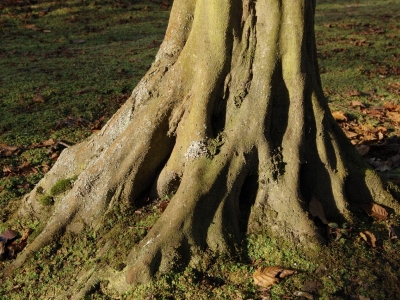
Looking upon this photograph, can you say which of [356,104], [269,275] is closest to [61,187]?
[269,275]

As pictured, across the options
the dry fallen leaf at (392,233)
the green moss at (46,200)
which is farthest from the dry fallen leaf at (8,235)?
the dry fallen leaf at (392,233)

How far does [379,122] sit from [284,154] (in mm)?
3573

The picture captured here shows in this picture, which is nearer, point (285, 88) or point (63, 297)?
point (63, 297)

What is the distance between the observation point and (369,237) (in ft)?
11.2

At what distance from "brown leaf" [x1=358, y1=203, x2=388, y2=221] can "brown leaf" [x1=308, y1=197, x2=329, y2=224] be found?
1.46ft

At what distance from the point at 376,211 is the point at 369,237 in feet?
1.21

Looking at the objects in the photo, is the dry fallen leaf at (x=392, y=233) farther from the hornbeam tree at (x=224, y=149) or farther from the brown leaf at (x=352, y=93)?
the brown leaf at (x=352, y=93)

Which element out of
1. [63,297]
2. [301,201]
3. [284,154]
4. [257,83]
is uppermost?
[257,83]

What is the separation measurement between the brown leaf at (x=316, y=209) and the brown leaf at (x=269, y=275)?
580 millimetres

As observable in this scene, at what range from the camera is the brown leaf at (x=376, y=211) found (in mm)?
3664

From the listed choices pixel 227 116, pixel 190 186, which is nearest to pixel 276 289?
pixel 190 186

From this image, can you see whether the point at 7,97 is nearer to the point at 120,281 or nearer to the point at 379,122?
the point at 120,281

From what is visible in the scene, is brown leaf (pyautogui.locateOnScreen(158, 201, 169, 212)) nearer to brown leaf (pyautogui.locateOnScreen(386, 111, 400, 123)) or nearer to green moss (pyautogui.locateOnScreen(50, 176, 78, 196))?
green moss (pyautogui.locateOnScreen(50, 176, 78, 196))

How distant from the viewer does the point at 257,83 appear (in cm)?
338
